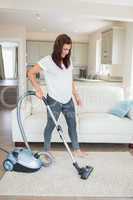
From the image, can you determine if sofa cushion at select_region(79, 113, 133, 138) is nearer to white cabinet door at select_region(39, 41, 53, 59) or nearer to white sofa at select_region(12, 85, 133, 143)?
white sofa at select_region(12, 85, 133, 143)

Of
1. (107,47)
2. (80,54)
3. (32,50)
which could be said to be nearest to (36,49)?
(32,50)

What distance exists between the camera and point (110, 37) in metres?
5.33

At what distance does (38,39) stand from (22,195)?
6.44 meters

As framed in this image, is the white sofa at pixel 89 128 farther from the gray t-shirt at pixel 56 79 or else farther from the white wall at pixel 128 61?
the white wall at pixel 128 61

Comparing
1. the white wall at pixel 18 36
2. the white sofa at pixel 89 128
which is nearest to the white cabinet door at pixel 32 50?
the white wall at pixel 18 36

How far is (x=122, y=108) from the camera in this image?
3816mm

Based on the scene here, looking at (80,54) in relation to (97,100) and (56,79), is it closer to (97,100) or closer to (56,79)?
(97,100)

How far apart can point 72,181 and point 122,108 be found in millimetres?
1662

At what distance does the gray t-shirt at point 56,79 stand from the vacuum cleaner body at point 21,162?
732mm

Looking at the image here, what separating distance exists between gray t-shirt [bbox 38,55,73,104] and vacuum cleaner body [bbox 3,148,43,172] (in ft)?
2.40

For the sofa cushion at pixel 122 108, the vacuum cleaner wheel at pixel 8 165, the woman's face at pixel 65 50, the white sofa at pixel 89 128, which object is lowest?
the vacuum cleaner wheel at pixel 8 165

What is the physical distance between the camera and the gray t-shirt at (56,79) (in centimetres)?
285

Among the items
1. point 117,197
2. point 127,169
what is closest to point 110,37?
point 127,169

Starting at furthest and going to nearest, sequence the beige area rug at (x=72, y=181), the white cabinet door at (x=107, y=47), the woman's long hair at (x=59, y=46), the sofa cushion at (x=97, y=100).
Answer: the white cabinet door at (x=107, y=47) → the sofa cushion at (x=97, y=100) → the woman's long hair at (x=59, y=46) → the beige area rug at (x=72, y=181)
